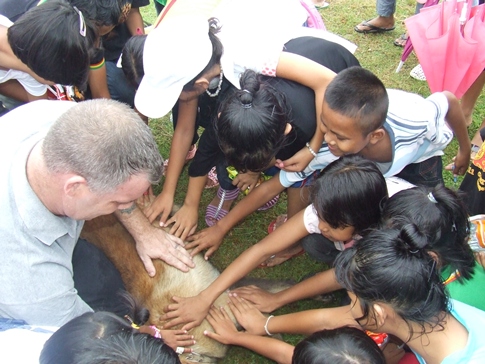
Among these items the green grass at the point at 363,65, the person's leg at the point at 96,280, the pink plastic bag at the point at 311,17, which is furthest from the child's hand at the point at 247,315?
the pink plastic bag at the point at 311,17

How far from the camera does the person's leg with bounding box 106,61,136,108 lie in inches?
138

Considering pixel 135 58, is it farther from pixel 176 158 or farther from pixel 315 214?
pixel 315 214

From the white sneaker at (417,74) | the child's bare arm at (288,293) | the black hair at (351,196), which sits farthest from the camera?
the white sneaker at (417,74)

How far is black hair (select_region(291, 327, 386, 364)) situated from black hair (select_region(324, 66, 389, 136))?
1049mm

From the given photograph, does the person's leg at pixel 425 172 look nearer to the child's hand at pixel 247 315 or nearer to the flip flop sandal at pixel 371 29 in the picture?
the child's hand at pixel 247 315

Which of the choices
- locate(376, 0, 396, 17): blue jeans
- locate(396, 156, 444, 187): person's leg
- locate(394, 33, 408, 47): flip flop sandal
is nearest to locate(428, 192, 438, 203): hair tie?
locate(396, 156, 444, 187): person's leg

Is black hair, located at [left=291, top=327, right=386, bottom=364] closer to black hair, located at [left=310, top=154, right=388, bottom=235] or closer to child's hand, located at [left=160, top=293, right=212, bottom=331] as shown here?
black hair, located at [left=310, top=154, right=388, bottom=235]

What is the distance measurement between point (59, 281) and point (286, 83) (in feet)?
5.07

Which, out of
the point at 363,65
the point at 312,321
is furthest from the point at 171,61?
the point at 363,65

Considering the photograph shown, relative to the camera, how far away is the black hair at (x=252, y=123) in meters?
2.32

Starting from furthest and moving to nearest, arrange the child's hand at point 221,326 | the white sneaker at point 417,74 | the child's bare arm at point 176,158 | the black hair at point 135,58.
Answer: the white sneaker at point 417,74 → the child's bare arm at point 176,158 → the child's hand at point 221,326 → the black hair at point 135,58

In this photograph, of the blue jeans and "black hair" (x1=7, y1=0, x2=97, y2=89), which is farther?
the blue jeans

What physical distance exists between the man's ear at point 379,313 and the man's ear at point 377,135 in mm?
937

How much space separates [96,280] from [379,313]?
1.57 meters
